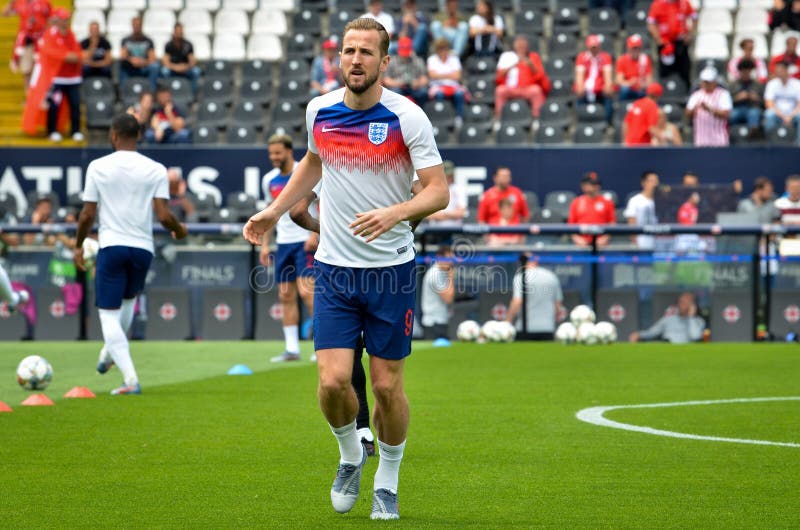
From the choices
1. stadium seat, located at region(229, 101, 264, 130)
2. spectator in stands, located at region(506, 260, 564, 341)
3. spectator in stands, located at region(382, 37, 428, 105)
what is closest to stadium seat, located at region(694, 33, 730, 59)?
spectator in stands, located at region(382, 37, 428, 105)

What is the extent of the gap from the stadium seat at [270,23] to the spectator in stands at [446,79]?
17.1 feet

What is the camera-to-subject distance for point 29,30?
25.8 meters

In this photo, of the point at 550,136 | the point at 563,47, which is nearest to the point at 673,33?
the point at 563,47

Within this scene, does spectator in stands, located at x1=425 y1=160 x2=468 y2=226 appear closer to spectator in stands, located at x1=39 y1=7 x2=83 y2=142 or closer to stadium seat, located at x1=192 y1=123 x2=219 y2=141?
stadium seat, located at x1=192 y1=123 x2=219 y2=141

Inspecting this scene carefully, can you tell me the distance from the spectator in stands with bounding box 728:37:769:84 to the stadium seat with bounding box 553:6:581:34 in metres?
3.09

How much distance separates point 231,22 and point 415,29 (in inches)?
206

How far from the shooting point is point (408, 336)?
628 centimetres

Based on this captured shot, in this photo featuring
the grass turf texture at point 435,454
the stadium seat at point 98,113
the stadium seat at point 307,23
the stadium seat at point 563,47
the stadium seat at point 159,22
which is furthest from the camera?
the stadium seat at point 159,22

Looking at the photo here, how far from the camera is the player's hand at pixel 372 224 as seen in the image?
5793mm

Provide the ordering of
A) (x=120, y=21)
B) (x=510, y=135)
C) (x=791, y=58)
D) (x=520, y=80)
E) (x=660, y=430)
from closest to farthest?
(x=660, y=430)
(x=510, y=135)
(x=791, y=58)
(x=520, y=80)
(x=120, y=21)

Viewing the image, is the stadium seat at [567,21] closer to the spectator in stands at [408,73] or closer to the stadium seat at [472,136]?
the spectator in stands at [408,73]

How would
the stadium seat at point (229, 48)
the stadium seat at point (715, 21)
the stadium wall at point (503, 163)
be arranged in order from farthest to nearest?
the stadium seat at point (229, 48)
the stadium seat at point (715, 21)
the stadium wall at point (503, 163)

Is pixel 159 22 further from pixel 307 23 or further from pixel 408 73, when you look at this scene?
pixel 408 73

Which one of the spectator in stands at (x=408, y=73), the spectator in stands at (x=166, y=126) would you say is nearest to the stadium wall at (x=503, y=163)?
the spectator in stands at (x=166, y=126)
